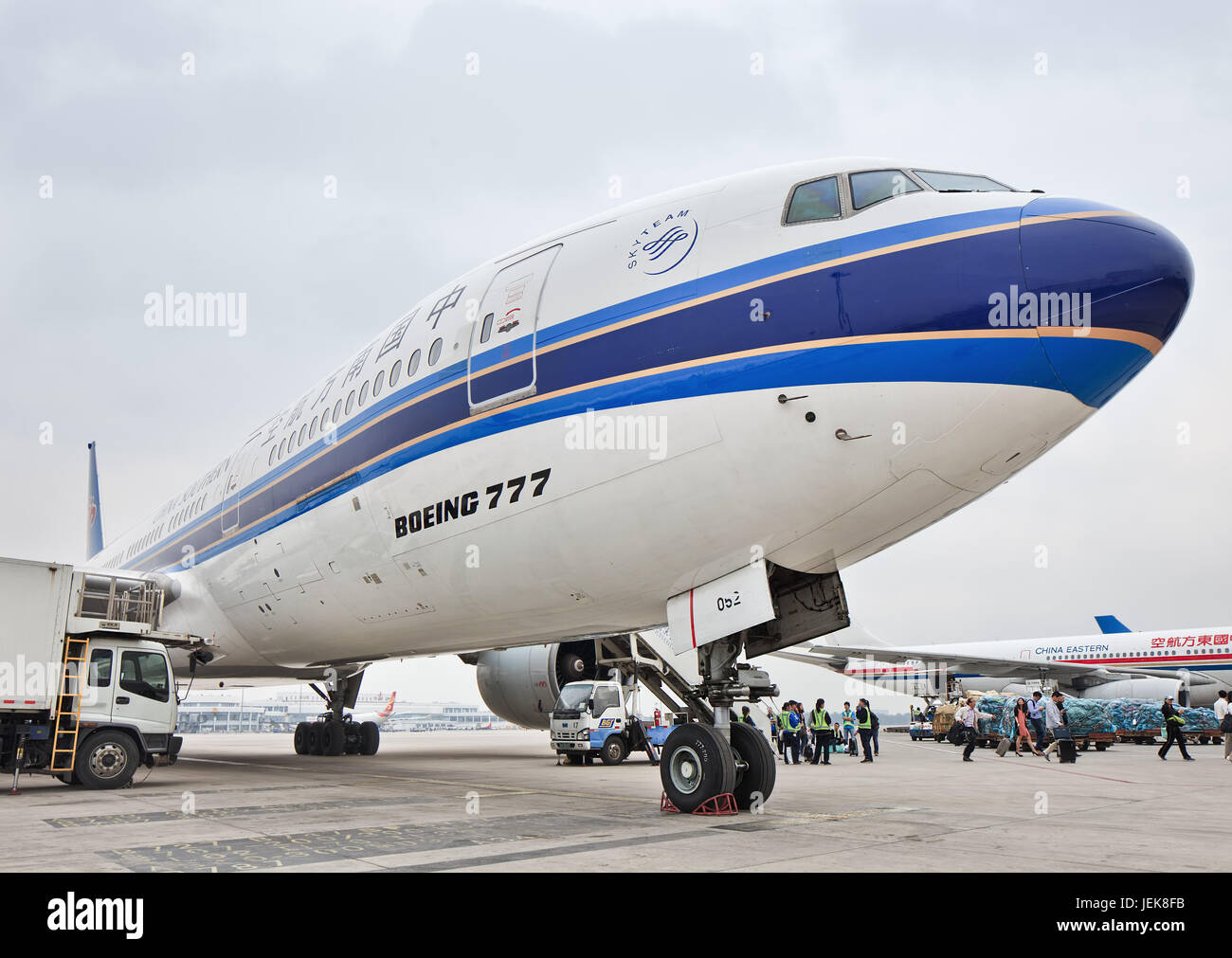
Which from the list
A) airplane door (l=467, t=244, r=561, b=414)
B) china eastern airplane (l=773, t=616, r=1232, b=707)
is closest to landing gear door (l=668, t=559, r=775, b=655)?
airplane door (l=467, t=244, r=561, b=414)

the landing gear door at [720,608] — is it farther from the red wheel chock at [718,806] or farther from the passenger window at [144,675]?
the passenger window at [144,675]

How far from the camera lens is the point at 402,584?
989cm

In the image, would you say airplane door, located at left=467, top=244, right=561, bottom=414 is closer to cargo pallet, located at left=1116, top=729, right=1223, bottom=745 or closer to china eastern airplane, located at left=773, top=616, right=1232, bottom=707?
cargo pallet, located at left=1116, top=729, right=1223, bottom=745

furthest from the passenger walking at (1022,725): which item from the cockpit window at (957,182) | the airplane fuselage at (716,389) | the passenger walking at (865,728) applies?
the cockpit window at (957,182)

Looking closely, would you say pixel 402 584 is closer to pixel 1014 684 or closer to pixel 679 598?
pixel 679 598

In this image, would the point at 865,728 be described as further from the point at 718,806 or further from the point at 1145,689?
the point at 1145,689

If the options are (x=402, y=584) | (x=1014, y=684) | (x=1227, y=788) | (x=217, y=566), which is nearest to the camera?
(x=402, y=584)

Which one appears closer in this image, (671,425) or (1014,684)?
(671,425)

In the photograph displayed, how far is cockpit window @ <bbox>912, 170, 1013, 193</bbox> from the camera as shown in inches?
273

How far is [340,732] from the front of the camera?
20469mm

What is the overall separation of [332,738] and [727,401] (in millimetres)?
16424
